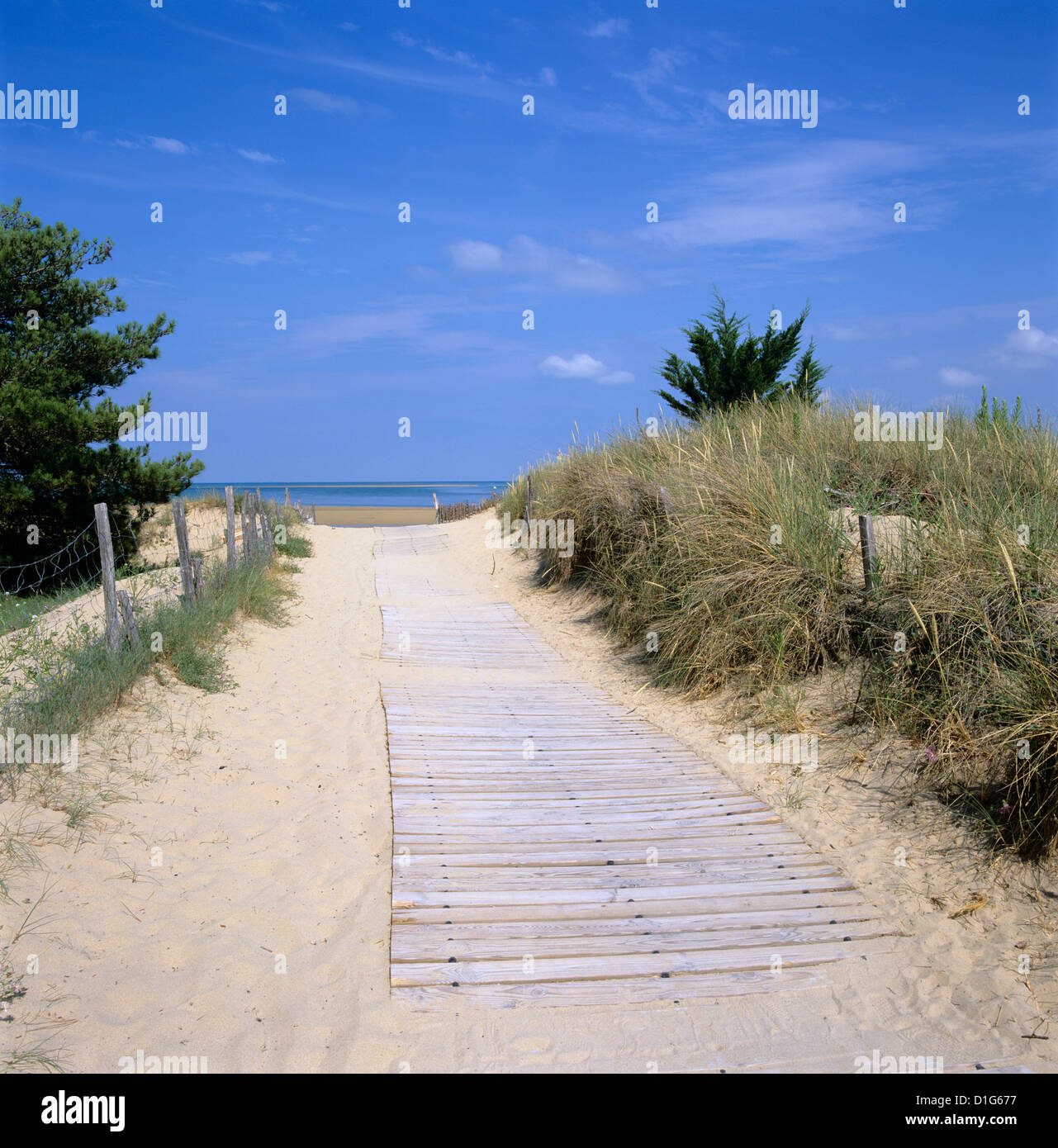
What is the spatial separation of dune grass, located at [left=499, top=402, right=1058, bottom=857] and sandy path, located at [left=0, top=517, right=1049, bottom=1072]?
37.6 inches

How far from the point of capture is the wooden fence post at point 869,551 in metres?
5.70

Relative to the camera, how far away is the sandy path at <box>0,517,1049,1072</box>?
2.82 meters

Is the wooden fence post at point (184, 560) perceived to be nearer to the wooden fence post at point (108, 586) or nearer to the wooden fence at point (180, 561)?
the wooden fence at point (180, 561)

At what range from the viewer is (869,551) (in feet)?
18.9

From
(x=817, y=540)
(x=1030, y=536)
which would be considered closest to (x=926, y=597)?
(x=1030, y=536)

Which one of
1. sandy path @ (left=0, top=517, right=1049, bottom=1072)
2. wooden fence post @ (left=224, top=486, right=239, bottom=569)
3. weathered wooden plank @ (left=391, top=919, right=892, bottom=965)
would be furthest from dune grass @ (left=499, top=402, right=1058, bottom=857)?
wooden fence post @ (left=224, top=486, right=239, bottom=569)

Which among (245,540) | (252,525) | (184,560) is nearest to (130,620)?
(184,560)

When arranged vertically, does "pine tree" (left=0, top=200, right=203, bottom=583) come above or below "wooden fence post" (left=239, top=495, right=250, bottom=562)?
above

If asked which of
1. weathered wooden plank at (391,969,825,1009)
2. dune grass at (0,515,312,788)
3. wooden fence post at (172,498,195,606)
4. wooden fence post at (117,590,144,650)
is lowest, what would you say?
weathered wooden plank at (391,969,825,1009)

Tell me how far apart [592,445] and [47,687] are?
9.18 m

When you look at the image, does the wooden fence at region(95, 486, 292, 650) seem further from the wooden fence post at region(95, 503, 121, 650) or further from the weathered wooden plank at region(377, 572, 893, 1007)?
the weathered wooden plank at region(377, 572, 893, 1007)

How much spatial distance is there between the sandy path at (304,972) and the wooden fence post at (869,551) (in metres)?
2.06

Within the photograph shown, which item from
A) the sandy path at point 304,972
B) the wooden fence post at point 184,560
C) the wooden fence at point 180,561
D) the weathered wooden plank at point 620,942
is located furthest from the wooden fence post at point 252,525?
the weathered wooden plank at point 620,942

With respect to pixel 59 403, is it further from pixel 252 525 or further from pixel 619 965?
pixel 619 965
